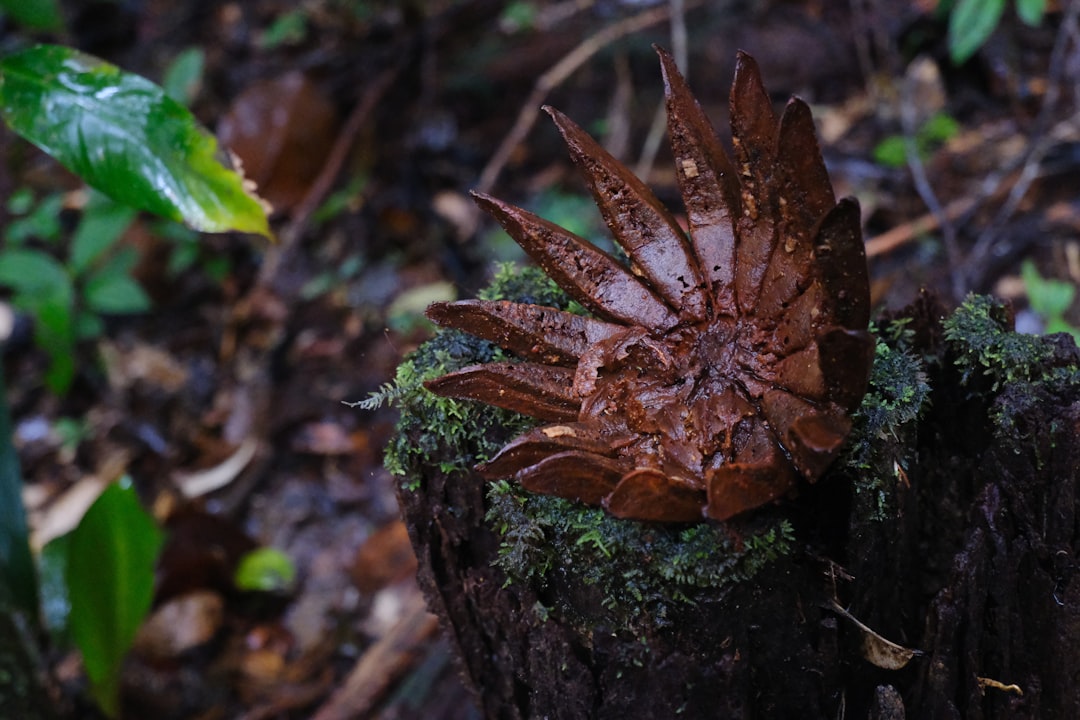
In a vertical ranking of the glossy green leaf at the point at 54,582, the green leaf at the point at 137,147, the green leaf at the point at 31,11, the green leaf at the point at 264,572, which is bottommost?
the green leaf at the point at 264,572

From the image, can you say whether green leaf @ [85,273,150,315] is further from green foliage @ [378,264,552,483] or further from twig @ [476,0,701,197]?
green foliage @ [378,264,552,483]

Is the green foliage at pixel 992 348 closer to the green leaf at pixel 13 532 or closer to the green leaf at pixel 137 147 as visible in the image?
the green leaf at pixel 137 147

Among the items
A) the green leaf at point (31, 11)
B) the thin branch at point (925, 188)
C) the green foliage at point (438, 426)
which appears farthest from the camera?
the thin branch at point (925, 188)

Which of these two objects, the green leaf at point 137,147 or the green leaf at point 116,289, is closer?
the green leaf at point 137,147

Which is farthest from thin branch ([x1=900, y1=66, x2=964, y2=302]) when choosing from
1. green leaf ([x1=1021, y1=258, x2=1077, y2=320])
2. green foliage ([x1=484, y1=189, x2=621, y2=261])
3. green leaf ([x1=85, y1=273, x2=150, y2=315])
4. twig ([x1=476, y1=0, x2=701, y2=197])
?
green leaf ([x1=85, y1=273, x2=150, y2=315])

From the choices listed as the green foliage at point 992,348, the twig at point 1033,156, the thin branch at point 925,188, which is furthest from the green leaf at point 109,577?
the twig at point 1033,156

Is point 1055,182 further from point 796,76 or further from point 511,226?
point 511,226

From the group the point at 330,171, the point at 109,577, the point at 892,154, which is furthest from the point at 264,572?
the point at 892,154

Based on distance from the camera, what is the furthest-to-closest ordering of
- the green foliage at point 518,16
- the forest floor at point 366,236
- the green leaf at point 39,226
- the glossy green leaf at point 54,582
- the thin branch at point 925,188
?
the green foliage at point 518,16 → the green leaf at point 39,226 → the thin branch at point 925,188 → the forest floor at point 366,236 → the glossy green leaf at point 54,582
